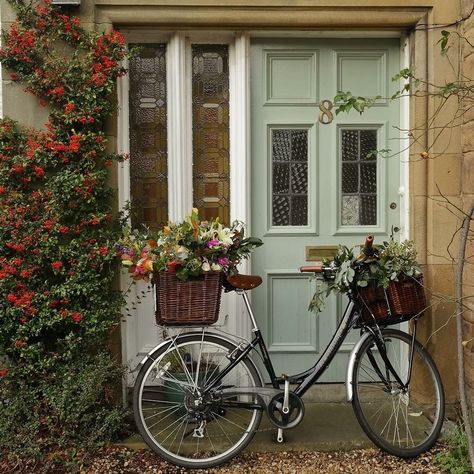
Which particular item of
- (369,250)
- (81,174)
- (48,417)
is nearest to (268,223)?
(369,250)

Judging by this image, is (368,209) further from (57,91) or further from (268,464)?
(57,91)

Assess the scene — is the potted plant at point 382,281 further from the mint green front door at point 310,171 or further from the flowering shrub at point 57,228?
the flowering shrub at point 57,228

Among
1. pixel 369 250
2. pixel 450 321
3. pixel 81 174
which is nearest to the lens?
pixel 369 250

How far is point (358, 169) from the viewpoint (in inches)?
175

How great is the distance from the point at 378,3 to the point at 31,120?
2.31 metres

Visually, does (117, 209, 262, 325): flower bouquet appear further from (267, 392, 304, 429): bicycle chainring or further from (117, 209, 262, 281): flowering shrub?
(267, 392, 304, 429): bicycle chainring

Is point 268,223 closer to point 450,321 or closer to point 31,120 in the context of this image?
point 450,321

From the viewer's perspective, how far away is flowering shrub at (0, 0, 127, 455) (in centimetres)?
378

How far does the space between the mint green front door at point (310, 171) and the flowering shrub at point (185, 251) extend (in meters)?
0.83

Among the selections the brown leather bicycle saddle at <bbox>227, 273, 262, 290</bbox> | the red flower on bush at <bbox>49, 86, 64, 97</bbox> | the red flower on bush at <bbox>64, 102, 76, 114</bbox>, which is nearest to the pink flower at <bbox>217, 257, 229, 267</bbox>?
the brown leather bicycle saddle at <bbox>227, 273, 262, 290</bbox>

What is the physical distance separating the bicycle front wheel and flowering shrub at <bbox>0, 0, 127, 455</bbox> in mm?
1535

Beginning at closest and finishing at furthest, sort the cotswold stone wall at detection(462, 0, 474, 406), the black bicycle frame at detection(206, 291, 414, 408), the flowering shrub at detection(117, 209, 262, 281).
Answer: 1. the flowering shrub at detection(117, 209, 262, 281)
2. the black bicycle frame at detection(206, 291, 414, 408)
3. the cotswold stone wall at detection(462, 0, 474, 406)

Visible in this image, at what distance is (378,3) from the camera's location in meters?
4.09

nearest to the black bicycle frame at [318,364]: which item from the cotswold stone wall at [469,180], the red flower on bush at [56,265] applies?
the cotswold stone wall at [469,180]
